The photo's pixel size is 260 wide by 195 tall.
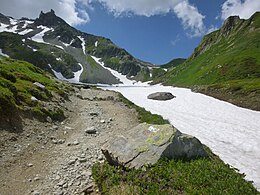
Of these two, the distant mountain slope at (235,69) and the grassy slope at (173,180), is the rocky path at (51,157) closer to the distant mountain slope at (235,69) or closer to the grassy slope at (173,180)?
the grassy slope at (173,180)

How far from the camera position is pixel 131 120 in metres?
25.4

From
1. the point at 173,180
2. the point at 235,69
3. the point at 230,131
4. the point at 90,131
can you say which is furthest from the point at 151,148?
the point at 235,69

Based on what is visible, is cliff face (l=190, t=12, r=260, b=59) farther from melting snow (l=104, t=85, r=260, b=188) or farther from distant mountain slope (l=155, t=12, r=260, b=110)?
melting snow (l=104, t=85, r=260, b=188)

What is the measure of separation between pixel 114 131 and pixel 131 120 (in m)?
4.84

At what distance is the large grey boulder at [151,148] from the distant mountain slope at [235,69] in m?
33.1

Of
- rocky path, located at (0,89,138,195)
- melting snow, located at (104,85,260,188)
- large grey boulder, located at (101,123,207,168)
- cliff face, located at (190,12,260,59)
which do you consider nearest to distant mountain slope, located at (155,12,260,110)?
cliff face, located at (190,12,260,59)

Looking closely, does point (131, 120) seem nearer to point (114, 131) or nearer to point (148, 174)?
point (114, 131)

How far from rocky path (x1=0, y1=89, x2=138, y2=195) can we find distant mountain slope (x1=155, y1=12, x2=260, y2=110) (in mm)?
34470

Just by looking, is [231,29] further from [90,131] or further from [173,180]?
[173,180]

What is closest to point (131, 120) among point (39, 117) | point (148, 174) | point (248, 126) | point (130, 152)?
point (39, 117)

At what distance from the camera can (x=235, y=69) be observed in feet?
271

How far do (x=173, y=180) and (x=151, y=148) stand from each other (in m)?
2.51

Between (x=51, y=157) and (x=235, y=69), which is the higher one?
(x=235, y=69)

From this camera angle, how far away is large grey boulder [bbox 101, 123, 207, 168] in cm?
1237
